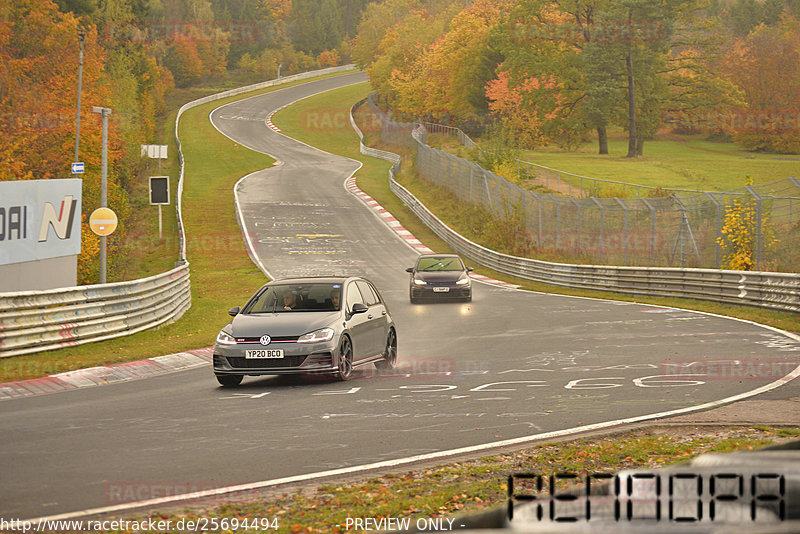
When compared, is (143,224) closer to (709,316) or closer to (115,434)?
(709,316)

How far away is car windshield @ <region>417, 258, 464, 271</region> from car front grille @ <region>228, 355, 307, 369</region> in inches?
680

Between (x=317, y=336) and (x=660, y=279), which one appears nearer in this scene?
(x=317, y=336)

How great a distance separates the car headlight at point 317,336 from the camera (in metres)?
13.3

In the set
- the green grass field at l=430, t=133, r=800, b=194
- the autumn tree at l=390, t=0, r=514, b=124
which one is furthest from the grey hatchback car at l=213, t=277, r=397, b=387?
the autumn tree at l=390, t=0, r=514, b=124

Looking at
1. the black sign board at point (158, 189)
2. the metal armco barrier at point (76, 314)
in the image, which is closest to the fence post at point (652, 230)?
the metal armco barrier at point (76, 314)

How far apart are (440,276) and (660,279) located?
7.15 m

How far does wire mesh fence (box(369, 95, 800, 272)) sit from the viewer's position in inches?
1000

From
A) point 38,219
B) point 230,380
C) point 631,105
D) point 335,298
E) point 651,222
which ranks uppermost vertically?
point 631,105

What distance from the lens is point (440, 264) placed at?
3062cm

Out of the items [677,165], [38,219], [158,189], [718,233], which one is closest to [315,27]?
[677,165]

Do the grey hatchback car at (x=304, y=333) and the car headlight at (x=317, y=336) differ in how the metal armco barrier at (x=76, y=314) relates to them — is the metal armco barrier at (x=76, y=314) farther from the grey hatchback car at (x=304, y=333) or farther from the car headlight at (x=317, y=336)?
the car headlight at (x=317, y=336)

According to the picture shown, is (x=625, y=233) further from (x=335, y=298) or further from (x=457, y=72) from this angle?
(x=457, y=72)

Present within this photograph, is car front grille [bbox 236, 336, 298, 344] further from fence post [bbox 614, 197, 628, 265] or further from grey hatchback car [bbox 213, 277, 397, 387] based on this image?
fence post [bbox 614, 197, 628, 265]

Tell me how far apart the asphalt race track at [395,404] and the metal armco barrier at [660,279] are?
201cm
